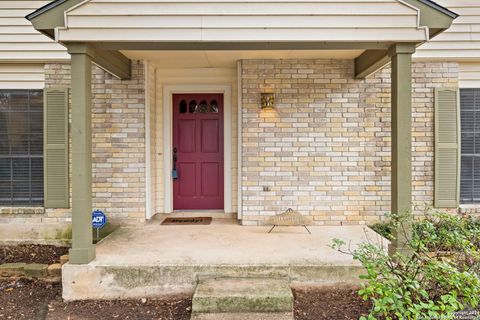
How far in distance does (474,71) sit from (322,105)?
2182 mm

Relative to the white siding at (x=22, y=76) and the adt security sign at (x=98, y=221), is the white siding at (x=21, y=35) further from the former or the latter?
the adt security sign at (x=98, y=221)

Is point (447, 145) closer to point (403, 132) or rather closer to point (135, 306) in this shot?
point (403, 132)

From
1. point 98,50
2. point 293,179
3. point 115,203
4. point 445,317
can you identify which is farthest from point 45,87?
point 445,317

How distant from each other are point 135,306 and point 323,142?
121 inches

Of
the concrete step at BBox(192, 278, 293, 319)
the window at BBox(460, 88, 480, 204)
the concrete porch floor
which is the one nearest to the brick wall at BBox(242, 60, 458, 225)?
the window at BBox(460, 88, 480, 204)

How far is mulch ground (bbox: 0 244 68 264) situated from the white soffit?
2615 millimetres

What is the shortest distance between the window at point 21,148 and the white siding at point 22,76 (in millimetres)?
83

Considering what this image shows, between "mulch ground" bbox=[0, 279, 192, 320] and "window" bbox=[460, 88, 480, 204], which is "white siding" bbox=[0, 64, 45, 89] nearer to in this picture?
"mulch ground" bbox=[0, 279, 192, 320]

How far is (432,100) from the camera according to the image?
15.5 ft

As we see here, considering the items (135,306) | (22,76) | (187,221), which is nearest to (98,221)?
(187,221)

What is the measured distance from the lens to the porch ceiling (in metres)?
4.43

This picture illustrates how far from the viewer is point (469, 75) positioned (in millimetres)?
4785

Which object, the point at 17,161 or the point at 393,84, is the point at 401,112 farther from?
the point at 17,161

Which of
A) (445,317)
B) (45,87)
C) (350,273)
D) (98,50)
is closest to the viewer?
(445,317)
